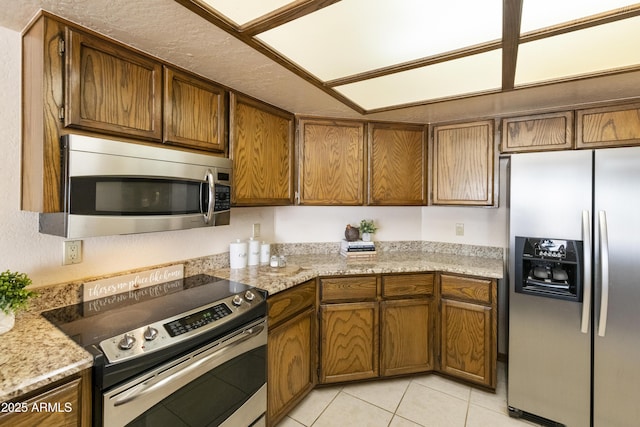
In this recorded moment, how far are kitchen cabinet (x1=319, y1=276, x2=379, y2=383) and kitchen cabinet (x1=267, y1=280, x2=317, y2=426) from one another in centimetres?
9

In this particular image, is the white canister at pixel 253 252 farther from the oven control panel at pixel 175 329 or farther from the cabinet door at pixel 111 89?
the cabinet door at pixel 111 89

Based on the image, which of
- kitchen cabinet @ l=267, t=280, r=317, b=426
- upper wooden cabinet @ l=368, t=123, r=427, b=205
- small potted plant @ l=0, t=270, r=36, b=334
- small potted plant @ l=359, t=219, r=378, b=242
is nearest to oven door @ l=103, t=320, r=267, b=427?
kitchen cabinet @ l=267, t=280, r=317, b=426

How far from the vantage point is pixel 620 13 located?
1055 millimetres

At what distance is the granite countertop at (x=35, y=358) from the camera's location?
0.83 metres

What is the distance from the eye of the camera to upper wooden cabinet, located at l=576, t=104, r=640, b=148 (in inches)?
73.2

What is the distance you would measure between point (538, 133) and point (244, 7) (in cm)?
212

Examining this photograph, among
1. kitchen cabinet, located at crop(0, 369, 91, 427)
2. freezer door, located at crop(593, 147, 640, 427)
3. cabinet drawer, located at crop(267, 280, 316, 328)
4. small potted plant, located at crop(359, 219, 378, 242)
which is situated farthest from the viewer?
small potted plant, located at crop(359, 219, 378, 242)

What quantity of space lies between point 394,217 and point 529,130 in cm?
125

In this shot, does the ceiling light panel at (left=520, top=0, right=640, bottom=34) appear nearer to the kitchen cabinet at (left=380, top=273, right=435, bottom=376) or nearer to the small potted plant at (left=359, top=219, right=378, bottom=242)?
the kitchen cabinet at (left=380, top=273, right=435, bottom=376)

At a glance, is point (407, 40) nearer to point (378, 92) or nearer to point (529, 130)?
point (378, 92)

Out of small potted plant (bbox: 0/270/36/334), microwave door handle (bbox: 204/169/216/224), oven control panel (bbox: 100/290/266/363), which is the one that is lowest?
oven control panel (bbox: 100/290/266/363)

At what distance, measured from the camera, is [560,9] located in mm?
1044

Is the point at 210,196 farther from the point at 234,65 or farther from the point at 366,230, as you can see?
the point at 366,230

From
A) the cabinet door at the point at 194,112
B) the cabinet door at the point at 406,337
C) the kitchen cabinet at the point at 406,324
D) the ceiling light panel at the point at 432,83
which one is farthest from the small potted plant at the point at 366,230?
the cabinet door at the point at 194,112
